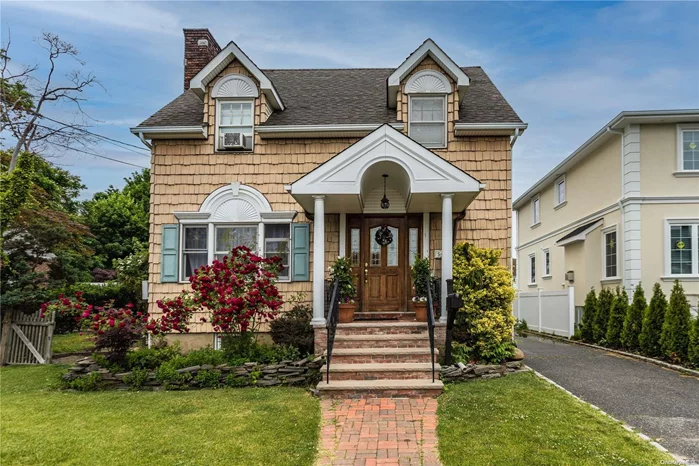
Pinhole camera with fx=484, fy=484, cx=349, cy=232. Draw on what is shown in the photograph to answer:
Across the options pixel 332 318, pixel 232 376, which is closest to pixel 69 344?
pixel 232 376

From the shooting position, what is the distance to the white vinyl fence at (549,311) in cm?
1551

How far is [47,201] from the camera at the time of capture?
17797mm

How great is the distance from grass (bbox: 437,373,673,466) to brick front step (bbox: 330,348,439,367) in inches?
40.6

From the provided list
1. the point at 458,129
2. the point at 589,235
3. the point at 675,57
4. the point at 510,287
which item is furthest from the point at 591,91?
the point at 510,287

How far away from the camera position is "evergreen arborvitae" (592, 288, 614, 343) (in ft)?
43.4

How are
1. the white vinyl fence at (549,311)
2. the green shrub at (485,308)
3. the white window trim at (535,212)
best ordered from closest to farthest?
the green shrub at (485,308) < the white vinyl fence at (549,311) < the white window trim at (535,212)

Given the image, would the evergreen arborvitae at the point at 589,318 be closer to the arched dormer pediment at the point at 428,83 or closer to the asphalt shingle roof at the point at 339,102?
the asphalt shingle roof at the point at 339,102

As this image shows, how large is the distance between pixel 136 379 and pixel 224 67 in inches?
269

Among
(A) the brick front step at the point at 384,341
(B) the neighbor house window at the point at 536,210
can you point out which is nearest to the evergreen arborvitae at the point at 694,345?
(A) the brick front step at the point at 384,341

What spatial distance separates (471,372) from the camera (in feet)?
26.8

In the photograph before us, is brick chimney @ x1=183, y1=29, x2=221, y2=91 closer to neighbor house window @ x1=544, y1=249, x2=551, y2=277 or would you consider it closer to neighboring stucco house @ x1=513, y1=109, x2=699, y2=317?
neighboring stucco house @ x1=513, y1=109, x2=699, y2=317

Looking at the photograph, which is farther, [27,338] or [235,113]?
[27,338]

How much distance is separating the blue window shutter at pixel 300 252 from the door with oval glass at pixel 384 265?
1.28m

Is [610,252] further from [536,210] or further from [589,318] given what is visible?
[536,210]
